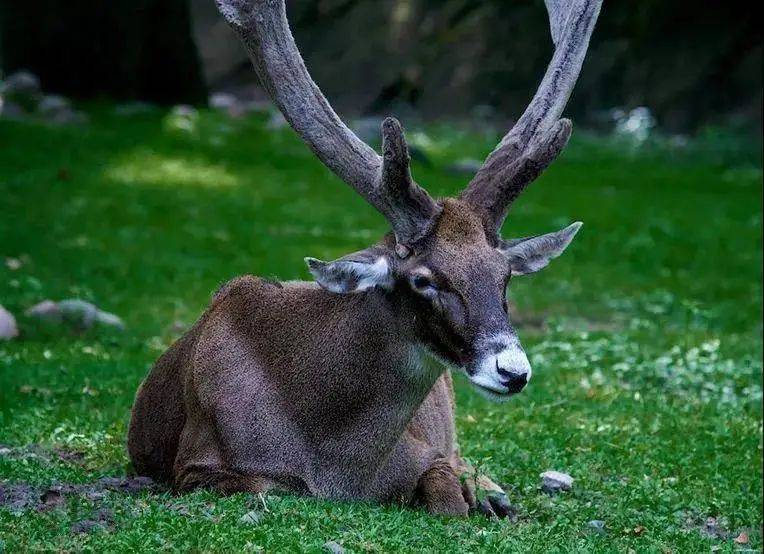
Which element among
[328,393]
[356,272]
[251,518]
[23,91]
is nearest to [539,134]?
[356,272]

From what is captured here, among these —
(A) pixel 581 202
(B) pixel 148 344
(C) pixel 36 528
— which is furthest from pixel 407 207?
(A) pixel 581 202

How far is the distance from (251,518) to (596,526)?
2.20m

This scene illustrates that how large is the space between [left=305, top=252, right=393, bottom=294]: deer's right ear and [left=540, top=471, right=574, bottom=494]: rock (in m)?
2.12

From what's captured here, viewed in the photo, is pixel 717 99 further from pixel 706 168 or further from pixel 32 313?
pixel 32 313

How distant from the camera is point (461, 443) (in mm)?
10078

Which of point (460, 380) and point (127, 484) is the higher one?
point (460, 380)

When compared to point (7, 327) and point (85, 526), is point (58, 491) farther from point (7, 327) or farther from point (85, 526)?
point (7, 327)

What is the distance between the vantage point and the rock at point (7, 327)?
12.9 m

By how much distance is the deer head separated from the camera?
285 inches

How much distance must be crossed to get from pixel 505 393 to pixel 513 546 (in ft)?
2.45

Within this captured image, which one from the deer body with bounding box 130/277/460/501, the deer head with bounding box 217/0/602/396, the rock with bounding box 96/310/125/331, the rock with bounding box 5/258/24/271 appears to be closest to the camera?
the deer head with bounding box 217/0/602/396

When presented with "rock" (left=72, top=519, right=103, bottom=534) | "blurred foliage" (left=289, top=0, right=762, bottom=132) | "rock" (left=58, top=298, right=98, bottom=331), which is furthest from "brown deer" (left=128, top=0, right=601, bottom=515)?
"blurred foliage" (left=289, top=0, right=762, bottom=132)

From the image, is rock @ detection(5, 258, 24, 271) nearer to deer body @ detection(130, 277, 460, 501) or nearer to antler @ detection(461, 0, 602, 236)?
deer body @ detection(130, 277, 460, 501)

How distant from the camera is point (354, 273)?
750 cm
